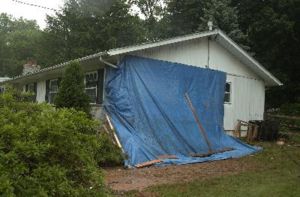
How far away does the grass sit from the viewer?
7664 mm

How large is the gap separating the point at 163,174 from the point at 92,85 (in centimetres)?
553

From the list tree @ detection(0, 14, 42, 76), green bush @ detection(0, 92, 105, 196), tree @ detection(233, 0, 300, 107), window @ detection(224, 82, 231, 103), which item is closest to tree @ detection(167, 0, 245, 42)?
tree @ detection(233, 0, 300, 107)

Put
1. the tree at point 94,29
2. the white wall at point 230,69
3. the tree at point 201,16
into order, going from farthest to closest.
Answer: the tree at point 94,29, the tree at point 201,16, the white wall at point 230,69

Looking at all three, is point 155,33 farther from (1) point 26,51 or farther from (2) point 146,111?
(1) point 26,51

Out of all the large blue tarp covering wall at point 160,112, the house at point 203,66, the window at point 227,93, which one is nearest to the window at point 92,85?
the house at point 203,66

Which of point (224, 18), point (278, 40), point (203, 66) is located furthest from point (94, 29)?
point (203, 66)

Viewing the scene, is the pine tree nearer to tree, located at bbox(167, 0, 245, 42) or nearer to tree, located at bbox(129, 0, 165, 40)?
tree, located at bbox(167, 0, 245, 42)

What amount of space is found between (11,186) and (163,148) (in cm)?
913

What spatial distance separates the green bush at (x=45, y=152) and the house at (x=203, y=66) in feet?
24.8

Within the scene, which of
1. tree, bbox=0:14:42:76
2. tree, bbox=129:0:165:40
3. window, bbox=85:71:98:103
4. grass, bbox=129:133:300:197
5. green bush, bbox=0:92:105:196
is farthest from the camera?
tree, bbox=0:14:42:76

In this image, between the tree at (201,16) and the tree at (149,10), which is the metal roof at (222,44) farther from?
the tree at (149,10)

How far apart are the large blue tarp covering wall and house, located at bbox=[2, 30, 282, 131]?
45cm

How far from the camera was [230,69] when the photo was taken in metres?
16.9

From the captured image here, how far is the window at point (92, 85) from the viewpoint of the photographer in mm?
13977
